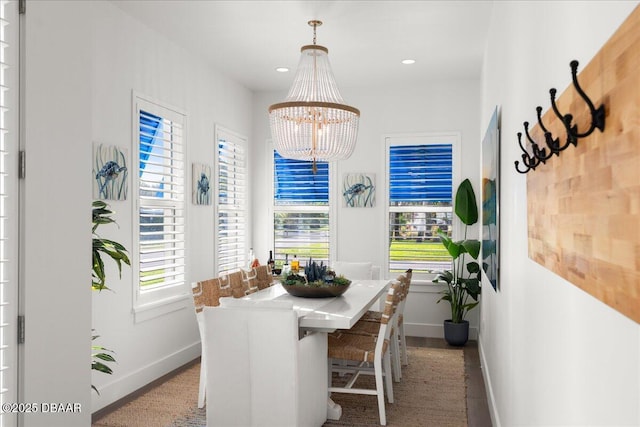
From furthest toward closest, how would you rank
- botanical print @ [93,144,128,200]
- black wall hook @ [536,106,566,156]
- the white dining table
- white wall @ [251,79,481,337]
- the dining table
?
white wall @ [251,79,481,337] < botanical print @ [93,144,128,200] < the white dining table < the dining table < black wall hook @ [536,106,566,156]

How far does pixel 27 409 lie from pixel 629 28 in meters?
2.20

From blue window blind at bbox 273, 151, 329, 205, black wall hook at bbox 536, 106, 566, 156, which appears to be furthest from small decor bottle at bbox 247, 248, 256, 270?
black wall hook at bbox 536, 106, 566, 156

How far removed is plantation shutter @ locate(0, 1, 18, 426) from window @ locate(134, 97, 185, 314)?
222 cm

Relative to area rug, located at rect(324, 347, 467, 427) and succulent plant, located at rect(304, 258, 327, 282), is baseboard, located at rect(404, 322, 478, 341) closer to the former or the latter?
area rug, located at rect(324, 347, 467, 427)

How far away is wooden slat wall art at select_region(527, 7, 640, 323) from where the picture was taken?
784 mm

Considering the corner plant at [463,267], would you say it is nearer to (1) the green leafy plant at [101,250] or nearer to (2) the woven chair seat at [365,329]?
(2) the woven chair seat at [365,329]

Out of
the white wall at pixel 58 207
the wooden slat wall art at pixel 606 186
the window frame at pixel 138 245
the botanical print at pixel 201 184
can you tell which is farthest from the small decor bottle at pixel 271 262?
the wooden slat wall art at pixel 606 186

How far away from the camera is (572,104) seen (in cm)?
117

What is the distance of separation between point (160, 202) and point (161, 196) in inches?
2.3

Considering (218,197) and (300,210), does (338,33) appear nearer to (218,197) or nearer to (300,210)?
(218,197)

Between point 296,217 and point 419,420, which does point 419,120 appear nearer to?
point 296,217

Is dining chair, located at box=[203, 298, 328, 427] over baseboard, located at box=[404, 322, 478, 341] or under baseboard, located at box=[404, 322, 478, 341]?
over

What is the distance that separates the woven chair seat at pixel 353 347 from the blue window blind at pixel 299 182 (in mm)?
2881

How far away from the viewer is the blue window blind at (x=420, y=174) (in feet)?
19.9
